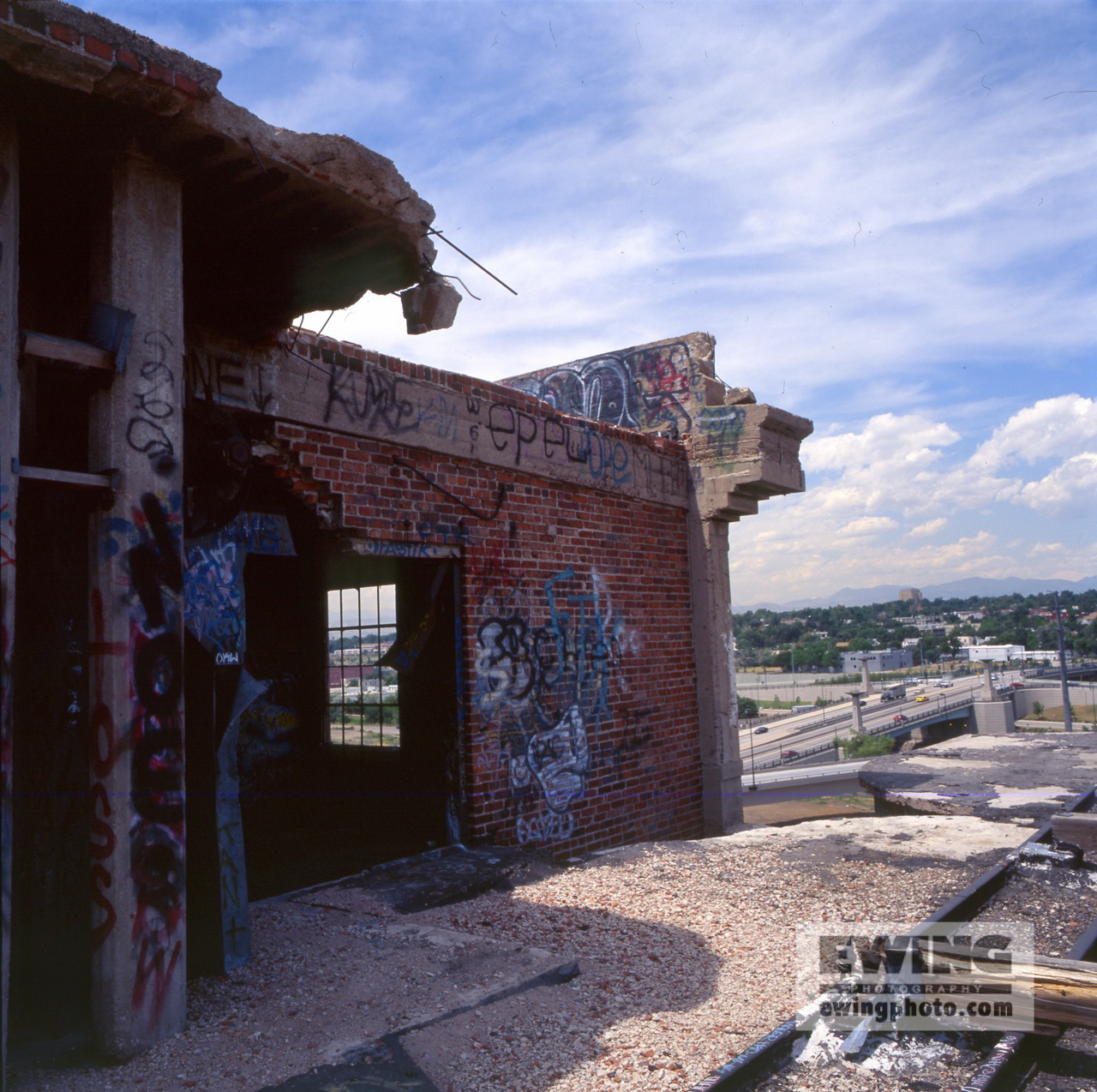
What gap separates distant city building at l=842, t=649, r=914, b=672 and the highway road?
97.2 ft

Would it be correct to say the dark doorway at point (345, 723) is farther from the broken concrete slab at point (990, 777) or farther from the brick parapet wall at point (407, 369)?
the broken concrete slab at point (990, 777)

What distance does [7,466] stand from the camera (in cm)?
327

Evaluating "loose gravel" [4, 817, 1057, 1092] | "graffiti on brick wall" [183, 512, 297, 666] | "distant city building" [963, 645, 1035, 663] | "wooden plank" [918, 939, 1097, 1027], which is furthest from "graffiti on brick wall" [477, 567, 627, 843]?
"distant city building" [963, 645, 1035, 663]

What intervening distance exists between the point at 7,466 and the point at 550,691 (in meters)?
5.15

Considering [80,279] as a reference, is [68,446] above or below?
below

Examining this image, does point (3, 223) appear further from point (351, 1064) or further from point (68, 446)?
point (351, 1064)

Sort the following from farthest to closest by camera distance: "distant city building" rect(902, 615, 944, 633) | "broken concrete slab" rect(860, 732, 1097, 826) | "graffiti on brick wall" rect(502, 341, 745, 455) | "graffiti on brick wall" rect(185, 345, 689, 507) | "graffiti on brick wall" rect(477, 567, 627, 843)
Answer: "distant city building" rect(902, 615, 944, 633)
"graffiti on brick wall" rect(502, 341, 745, 455)
"broken concrete slab" rect(860, 732, 1097, 826)
"graffiti on brick wall" rect(477, 567, 627, 843)
"graffiti on brick wall" rect(185, 345, 689, 507)

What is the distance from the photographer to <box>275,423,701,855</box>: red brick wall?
6.57 metres

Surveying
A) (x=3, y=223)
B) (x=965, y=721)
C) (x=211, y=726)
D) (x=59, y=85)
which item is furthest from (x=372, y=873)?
(x=965, y=721)

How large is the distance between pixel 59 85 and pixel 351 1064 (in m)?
3.96

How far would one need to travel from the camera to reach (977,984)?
13.4 feet

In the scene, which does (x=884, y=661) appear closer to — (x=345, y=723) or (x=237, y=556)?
(x=345, y=723)

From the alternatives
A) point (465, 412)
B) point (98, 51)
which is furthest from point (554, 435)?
point (98, 51)

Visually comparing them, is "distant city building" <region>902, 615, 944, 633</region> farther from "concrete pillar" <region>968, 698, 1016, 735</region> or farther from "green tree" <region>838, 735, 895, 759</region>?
"green tree" <region>838, 735, 895, 759</region>
